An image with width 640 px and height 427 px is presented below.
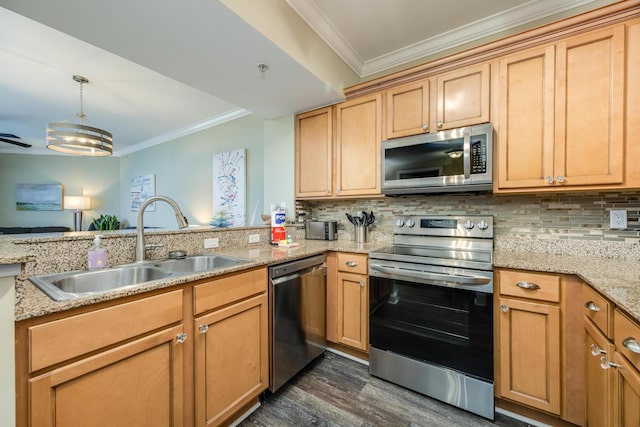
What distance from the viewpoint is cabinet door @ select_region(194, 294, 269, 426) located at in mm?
1216

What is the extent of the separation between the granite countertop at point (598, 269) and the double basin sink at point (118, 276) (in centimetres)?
157

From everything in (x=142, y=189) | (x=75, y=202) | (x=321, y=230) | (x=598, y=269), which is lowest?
(x=598, y=269)

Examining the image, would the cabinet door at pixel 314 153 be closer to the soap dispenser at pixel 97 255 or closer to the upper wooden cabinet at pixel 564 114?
the upper wooden cabinet at pixel 564 114

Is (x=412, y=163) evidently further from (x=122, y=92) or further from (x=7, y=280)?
(x=122, y=92)

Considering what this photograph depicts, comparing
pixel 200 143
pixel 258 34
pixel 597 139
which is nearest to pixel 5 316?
pixel 258 34

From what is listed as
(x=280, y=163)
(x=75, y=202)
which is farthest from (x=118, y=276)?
(x=75, y=202)

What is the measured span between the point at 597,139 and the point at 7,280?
2530mm

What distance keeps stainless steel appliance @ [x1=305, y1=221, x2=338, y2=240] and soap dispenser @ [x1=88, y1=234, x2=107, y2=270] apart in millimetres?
1580

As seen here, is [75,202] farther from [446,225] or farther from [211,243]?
[446,225]

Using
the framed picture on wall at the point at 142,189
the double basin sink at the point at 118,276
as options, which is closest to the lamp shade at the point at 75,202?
the framed picture on wall at the point at 142,189

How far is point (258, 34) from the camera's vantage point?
1430 millimetres

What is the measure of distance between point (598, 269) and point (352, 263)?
4.42ft

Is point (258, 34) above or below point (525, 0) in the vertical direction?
below

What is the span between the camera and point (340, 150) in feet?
7.68
